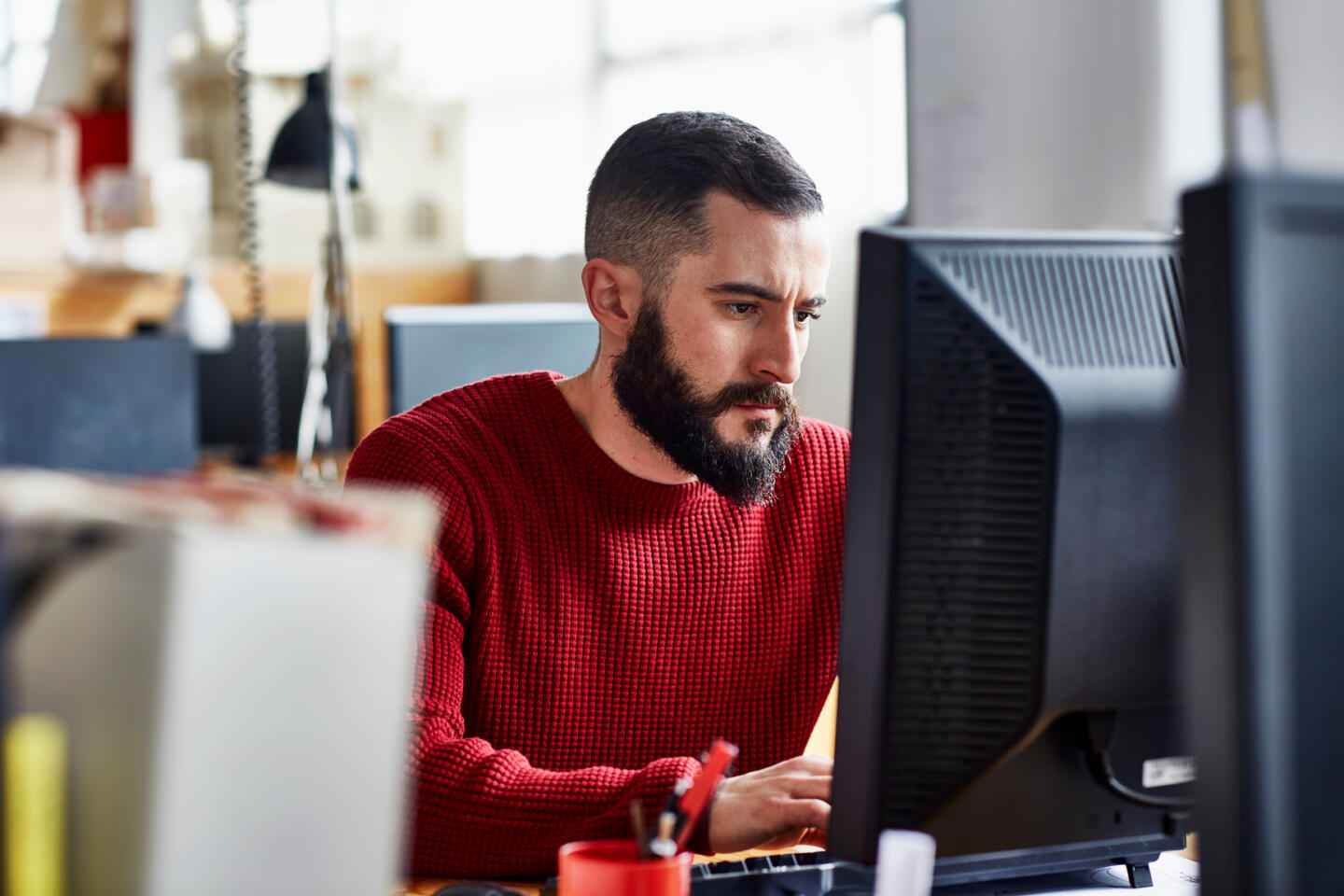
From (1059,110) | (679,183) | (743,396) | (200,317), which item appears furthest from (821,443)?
(200,317)

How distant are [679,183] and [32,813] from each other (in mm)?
968

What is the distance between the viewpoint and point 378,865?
0.45 m

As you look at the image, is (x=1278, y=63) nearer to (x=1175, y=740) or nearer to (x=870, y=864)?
(x=1175, y=740)

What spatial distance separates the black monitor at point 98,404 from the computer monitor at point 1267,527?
216cm

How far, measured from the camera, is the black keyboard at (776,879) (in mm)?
856

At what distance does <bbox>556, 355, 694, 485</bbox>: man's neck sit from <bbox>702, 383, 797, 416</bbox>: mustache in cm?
8

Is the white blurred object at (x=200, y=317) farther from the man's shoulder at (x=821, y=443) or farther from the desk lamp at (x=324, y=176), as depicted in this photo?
the man's shoulder at (x=821, y=443)

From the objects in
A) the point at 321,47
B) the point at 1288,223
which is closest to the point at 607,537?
the point at 1288,223

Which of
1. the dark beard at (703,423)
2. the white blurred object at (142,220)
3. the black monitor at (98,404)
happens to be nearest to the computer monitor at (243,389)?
the white blurred object at (142,220)

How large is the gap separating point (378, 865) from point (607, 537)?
2.86 ft

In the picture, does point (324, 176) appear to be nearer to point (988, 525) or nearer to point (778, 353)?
point (778, 353)

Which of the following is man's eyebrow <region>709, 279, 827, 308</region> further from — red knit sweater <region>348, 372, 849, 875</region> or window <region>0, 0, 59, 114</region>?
window <region>0, 0, 59, 114</region>

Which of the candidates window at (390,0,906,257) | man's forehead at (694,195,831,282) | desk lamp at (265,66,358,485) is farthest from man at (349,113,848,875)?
window at (390,0,906,257)

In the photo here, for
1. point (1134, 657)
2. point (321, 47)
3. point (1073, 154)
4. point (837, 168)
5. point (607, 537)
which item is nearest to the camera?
point (1134, 657)
